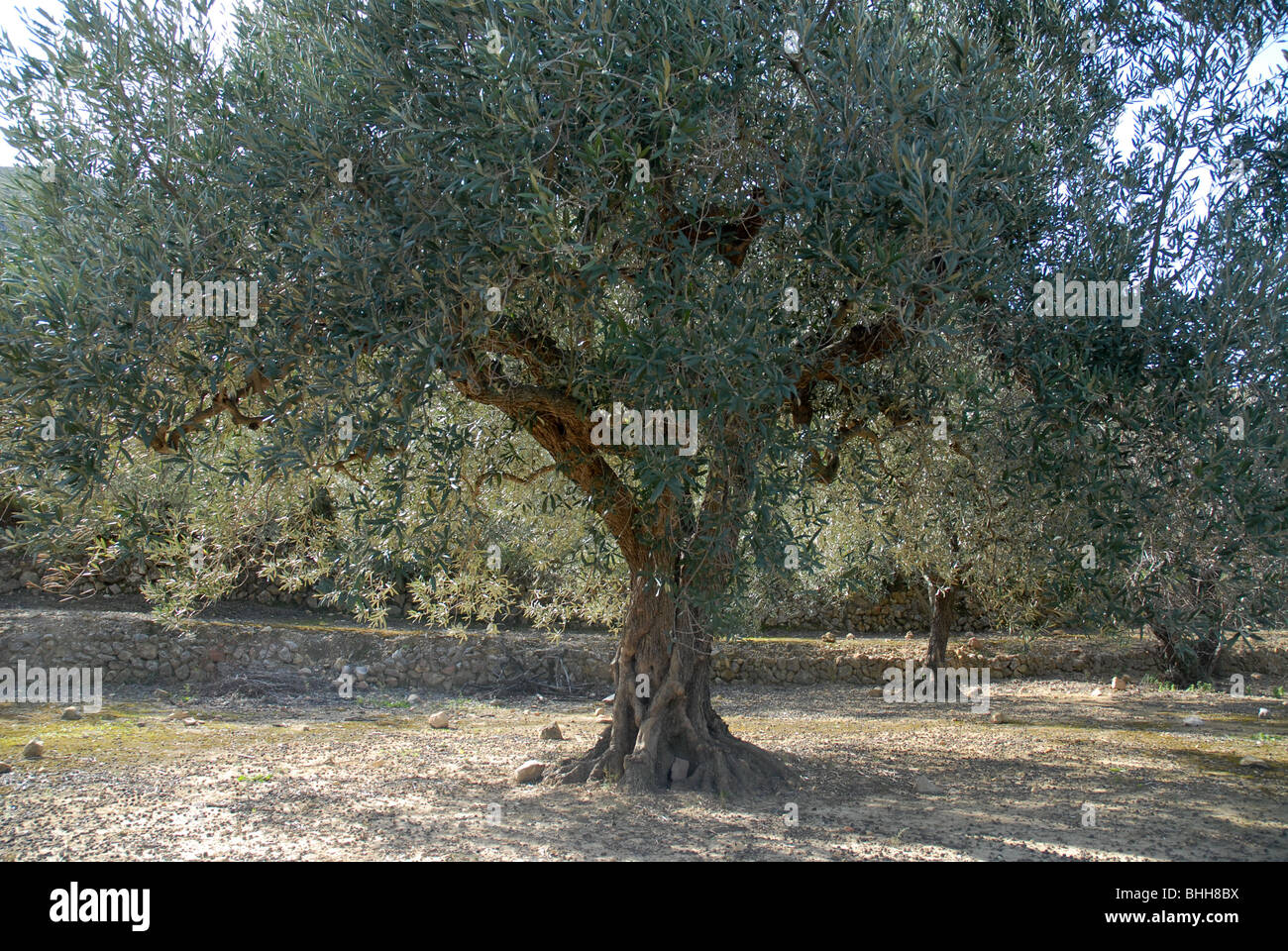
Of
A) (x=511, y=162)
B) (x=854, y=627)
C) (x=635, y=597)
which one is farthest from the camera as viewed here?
(x=854, y=627)

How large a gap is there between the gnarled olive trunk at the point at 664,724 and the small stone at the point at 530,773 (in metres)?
0.18

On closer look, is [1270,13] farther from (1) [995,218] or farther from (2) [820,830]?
(2) [820,830]

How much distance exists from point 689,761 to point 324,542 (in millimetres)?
4304

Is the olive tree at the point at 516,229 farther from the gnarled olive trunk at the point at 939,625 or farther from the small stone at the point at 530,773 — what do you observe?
the gnarled olive trunk at the point at 939,625

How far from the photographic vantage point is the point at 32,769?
7.99 metres

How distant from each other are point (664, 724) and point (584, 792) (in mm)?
855

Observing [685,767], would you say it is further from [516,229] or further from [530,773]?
[516,229]

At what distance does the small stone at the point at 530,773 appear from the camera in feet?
26.2

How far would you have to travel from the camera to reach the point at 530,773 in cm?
803

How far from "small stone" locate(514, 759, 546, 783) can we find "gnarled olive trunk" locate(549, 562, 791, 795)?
0.60 ft

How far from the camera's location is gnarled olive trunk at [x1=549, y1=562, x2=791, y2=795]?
7.45 meters

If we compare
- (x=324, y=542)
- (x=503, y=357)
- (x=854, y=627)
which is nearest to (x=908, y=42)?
(x=503, y=357)

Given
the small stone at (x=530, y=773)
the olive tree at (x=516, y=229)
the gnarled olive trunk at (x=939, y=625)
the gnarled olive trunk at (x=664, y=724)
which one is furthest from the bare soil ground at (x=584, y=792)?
the gnarled olive trunk at (x=939, y=625)

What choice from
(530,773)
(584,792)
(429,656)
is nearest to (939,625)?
(429,656)
